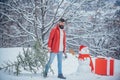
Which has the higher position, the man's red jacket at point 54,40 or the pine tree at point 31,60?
the man's red jacket at point 54,40

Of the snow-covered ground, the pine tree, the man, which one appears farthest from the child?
the pine tree

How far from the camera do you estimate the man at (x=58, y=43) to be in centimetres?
477

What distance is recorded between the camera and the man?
477cm

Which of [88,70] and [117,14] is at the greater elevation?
[117,14]

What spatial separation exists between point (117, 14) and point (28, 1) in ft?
2.53

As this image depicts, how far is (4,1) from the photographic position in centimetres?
488

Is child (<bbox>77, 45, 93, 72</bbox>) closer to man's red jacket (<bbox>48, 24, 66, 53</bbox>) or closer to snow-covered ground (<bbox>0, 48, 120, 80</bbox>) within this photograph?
snow-covered ground (<bbox>0, 48, 120, 80</bbox>)

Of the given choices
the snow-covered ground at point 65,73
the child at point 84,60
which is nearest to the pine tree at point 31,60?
the snow-covered ground at point 65,73

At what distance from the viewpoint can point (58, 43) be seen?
4.78 m

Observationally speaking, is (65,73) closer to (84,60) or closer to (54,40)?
(84,60)

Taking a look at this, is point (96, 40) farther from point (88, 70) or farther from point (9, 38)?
point (9, 38)

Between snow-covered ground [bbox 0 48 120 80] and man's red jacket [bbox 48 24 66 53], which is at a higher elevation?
man's red jacket [bbox 48 24 66 53]

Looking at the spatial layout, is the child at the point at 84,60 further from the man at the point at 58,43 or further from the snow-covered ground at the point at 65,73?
the man at the point at 58,43

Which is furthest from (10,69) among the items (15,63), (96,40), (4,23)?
(96,40)
